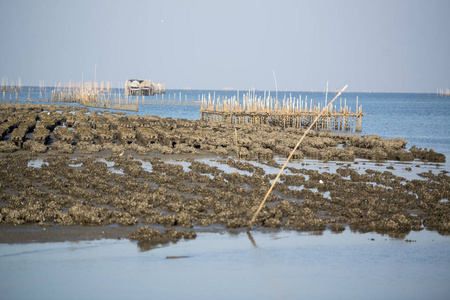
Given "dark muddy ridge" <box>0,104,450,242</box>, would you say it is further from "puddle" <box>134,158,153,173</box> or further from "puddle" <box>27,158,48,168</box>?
"puddle" <box>27,158,48,168</box>

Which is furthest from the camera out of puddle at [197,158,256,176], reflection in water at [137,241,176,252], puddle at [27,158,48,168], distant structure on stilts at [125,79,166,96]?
distant structure on stilts at [125,79,166,96]

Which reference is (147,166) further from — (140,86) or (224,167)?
(140,86)

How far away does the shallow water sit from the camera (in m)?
10.3

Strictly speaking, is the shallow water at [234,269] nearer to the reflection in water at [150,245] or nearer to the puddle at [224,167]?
the reflection in water at [150,245]

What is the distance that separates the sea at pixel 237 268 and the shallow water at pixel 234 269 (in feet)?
0.07

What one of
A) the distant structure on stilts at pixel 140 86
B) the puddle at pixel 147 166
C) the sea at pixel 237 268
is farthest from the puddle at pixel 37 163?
the distant structure on stilts at pixel 140 86

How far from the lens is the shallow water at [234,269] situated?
33.7 ft

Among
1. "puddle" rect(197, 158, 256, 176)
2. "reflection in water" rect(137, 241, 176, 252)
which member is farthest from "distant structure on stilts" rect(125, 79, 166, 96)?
"reflection in water" rect(137, 241, 176, 252)

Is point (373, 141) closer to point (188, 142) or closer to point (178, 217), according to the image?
point (188, 142)

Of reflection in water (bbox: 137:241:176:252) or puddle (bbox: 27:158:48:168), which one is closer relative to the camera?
reflection in water (bbox: 137:241:176:252)

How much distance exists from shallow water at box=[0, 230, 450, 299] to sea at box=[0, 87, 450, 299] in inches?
0.8

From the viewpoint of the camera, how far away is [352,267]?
12039mm

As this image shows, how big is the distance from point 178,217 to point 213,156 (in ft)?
53.3

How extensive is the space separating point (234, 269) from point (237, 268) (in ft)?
0.32
